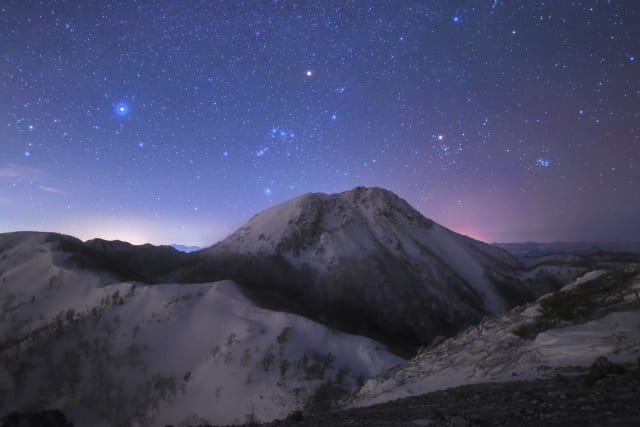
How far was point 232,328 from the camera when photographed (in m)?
25.1

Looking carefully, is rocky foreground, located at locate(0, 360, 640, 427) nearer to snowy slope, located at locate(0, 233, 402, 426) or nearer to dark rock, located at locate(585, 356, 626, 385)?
dark rock, located at locate(585, 356, 626, 385)

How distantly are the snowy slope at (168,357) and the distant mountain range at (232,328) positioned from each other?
3.8 inches

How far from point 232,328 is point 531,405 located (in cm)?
2325

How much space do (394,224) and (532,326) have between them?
2440 inches

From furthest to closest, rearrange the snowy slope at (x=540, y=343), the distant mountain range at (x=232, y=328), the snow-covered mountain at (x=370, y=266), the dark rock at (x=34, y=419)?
the snow-covered mountain at (x=370, y=266)
the distant mountain range at (x=232, y=328)
the dark rock at (x=34, y=419)
the snowy slope at (x=540, y=343)

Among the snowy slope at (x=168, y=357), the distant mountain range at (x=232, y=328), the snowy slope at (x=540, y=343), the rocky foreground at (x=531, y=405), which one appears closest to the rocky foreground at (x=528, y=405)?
the rocky foreground at (x=531, y=405)

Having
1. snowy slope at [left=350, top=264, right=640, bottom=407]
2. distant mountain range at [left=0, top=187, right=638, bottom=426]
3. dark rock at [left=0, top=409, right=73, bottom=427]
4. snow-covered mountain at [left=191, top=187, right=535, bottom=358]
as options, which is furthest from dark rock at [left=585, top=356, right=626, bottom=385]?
snow-covered mountain at [left=191, top=187, right=535, bottom=358]

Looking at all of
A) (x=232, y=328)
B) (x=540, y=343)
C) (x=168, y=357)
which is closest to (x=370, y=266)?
(x=232, y=328)

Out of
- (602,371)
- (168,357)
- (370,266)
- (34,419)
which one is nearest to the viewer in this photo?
(602,371)

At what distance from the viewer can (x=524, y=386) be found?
5.59 metres

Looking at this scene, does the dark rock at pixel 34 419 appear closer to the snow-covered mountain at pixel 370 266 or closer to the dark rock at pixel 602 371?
the dark rock at pixel 602 371

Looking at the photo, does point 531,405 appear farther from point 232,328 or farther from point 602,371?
point 232,328

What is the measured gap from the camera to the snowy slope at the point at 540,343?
20.9 ft

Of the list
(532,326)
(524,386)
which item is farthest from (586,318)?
(524,386)
